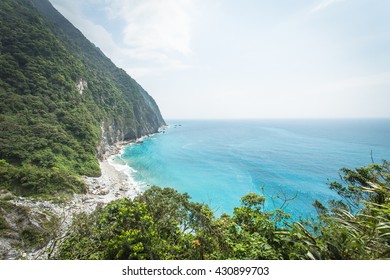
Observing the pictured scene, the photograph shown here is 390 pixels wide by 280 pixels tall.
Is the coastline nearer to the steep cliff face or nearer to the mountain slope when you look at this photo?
the mountain slope

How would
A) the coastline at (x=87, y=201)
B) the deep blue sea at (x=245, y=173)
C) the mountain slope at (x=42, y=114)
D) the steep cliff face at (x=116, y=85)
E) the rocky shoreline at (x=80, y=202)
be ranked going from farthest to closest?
the steep cliff face at (x=116, y=85)
the deep blue sea at (x=245, y=173)
the mountain slope at (x=42, y=114)
the coastline at (x=87, y=201)
the rocky shoreline at (x=80, y=202)

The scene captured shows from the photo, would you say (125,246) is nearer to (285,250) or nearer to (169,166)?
(285,250)

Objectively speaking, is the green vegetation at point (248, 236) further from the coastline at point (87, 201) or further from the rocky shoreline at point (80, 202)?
the coastline at point (87, 201)

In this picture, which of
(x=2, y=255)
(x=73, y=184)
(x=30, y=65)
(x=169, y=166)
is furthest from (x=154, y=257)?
(x=30, y=65)

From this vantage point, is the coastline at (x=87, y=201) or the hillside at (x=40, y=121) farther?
the hillside at (x=40, y=121)

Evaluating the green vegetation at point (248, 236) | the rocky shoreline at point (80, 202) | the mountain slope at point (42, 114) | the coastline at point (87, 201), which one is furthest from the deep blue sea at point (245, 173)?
the green vegetation at point (248, 236)

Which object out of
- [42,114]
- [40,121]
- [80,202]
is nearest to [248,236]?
[80,202]

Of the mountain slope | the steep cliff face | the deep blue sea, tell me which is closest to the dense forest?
the mountain slope
